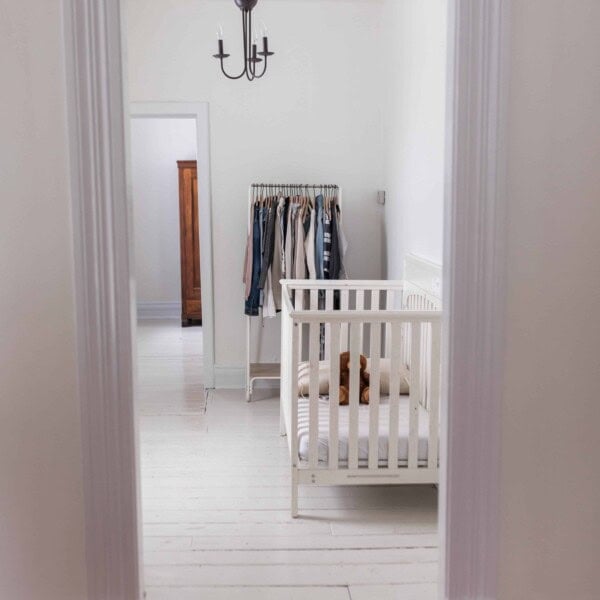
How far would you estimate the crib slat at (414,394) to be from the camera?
321 cm

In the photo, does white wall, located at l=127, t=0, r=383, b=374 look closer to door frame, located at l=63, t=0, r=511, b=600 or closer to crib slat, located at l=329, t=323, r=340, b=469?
crib slat, located at l=329, t=323, r=340, b=469

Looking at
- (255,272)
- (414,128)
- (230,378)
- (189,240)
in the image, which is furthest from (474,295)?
(189,240)

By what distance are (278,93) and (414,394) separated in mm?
2876

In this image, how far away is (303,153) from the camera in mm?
5457

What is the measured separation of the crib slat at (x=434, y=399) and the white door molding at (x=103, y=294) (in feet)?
4.98

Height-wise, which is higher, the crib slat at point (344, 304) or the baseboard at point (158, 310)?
the crib slat at point (344, 304)

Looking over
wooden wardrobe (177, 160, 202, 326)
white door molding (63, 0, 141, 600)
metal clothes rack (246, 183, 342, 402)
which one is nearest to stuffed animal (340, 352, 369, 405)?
metal clothes rack (246, 183, 342, 402)

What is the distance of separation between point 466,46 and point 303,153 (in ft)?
11.7

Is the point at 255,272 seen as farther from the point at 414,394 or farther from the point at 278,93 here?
the point at 414,394

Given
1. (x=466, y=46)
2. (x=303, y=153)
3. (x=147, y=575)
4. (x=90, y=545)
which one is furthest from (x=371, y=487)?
(x=303, y=153)

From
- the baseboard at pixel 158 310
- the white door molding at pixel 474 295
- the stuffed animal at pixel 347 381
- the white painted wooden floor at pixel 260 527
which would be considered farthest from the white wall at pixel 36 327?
the baseboard at pixel 158 310

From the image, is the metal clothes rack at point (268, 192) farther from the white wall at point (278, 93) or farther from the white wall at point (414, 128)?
the white wall at point (414, 128)

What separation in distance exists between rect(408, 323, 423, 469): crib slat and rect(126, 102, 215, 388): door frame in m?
2.58

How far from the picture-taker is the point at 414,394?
3.22 metres
